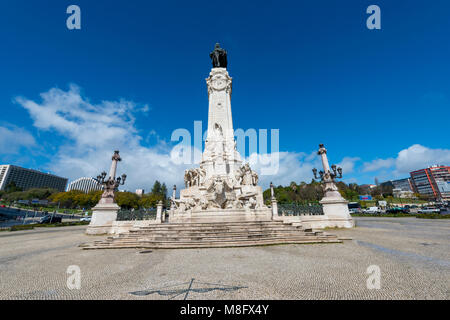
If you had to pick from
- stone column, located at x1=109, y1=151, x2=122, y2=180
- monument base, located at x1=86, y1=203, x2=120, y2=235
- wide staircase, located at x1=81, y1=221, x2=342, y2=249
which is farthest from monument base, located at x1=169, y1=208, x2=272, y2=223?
stone column, located at x1=109, y1=151, x2=122, y2=180

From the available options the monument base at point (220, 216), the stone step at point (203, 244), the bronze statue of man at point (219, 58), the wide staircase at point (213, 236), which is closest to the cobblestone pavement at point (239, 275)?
the stone step at point (203, 244)

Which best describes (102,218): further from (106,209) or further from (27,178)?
(27,178)

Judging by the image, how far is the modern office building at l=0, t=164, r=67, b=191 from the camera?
393 ft

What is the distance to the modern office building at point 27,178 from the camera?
393ft

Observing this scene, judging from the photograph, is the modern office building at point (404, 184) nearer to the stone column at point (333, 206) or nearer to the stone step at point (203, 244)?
the stone column at point (333, 206)

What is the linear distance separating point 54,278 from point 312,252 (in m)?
8.56

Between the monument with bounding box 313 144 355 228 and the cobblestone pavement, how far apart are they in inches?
353

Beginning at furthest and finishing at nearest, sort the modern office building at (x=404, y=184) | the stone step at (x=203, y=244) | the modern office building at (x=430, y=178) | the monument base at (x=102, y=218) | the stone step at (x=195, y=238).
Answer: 1. the modern office building at (x=404, y=184)
2. the modern office building at (x=430, y=178)
3. the monument base at (x=102, y=218)
4. the stone step at (x=195, y=238)
5. the stone step at (x=203, y=244)

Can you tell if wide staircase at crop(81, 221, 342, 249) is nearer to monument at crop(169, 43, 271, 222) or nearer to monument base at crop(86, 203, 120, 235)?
monument at crop(169, 43, 271, 222)

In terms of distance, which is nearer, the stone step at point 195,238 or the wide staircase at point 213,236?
the wide staircase at point 213,236

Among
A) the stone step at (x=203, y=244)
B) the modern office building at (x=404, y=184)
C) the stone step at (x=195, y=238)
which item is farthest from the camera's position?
the modern office building at (x=404, y=184)

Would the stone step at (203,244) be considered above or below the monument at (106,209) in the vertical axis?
below

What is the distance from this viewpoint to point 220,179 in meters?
15.5
